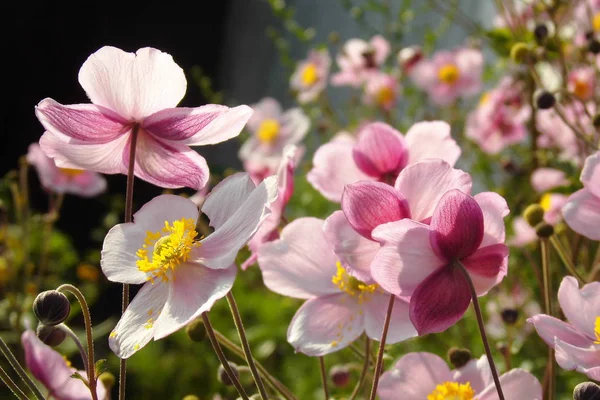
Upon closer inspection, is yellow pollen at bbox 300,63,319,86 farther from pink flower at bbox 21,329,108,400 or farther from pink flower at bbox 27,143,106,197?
pink flower at bbox 21,329,108,400

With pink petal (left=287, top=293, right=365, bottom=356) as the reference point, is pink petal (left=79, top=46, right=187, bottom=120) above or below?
above

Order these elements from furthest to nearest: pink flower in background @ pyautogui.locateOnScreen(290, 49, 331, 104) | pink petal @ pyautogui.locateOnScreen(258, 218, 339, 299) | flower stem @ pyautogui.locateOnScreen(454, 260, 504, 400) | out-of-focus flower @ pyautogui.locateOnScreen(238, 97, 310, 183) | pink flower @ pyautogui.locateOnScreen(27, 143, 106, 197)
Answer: pink flower in background @ pyautogui.locateOnScreen(290, 49, 331, 104)
out-of-focus flower @ pyautogui.locateOnScreen(238, 97, 310, 183)
pink flower @ pyautogui.locateOnScreen(27, 143, 106, 197)
pink petal @ pyautogui.locateOnScreen(258, 218, 339, 299)
flower stem @ pyautogui.locateOnScreen(454, 260, 504, 400)

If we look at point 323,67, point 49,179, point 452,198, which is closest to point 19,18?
point 323,67

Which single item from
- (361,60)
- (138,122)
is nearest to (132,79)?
(138,122)

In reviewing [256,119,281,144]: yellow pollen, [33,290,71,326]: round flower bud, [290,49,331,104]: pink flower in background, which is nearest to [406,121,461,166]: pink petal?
[33,290,71,326]: round flower bud

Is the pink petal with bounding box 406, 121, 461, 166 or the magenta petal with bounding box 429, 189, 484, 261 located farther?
the pink petal with bounding box 406, 121, 461, 166

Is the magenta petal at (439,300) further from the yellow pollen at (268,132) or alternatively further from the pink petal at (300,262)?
the yellow pollen at (268,132)

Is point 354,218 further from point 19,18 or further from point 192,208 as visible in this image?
point 19,18

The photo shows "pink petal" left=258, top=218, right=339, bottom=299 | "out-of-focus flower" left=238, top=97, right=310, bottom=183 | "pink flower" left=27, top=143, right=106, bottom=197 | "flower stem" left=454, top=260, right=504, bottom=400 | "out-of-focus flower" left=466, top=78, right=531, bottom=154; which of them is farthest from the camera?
"out-of-focus flower" left=238, top=97, right=310, bottom=183

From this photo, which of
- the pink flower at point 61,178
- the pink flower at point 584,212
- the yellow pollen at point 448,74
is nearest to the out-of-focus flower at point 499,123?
the yellow pollen at point 448,74
